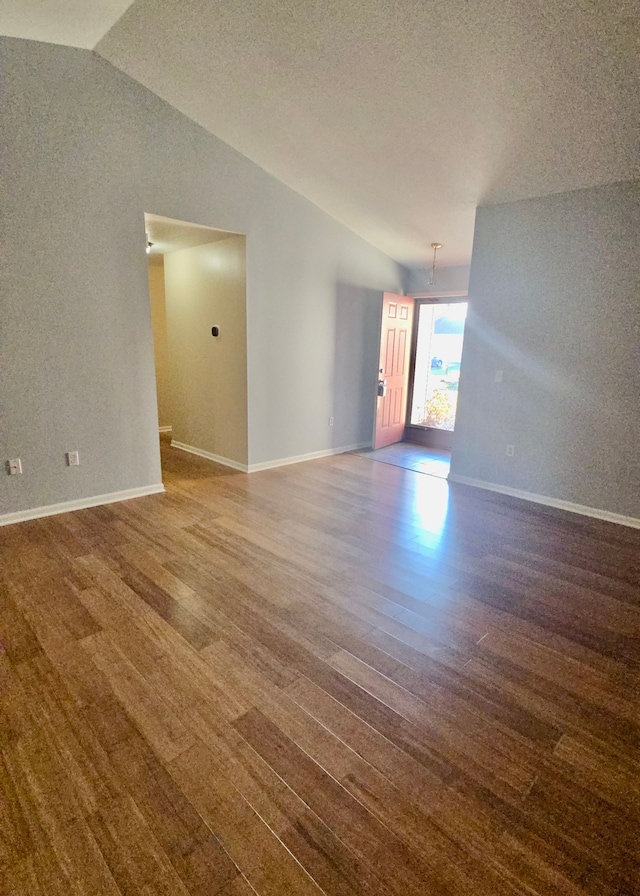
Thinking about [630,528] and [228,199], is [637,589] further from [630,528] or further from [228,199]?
[228,199]

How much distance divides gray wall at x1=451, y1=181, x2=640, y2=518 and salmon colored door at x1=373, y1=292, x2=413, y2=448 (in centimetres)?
148

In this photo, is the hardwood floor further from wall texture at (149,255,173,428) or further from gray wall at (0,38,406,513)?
wall texture at (149,255,173,428)

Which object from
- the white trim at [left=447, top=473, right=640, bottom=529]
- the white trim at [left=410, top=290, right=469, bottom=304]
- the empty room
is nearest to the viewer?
the empty room

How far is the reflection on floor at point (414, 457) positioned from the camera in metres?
5.26

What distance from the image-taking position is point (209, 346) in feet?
16.6

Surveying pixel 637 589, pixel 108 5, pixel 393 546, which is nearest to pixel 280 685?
pixel 393 546

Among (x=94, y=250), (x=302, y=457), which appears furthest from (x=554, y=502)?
(x=94, y=250)

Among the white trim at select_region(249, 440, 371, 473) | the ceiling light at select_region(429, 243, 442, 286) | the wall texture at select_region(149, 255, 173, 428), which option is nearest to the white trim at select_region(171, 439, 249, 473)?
the white trim at select_region(249, 440, 371, 473)

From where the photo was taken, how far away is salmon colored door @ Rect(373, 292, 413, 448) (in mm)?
5797

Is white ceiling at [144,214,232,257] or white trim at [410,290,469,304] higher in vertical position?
white ceiling at [144,214,232,257]

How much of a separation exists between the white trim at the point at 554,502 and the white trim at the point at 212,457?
2.31m

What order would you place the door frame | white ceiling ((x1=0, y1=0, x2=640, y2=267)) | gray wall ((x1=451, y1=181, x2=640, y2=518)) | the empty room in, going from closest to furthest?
the empty room
white ceiling ((x1=0, y1=0, x2=640, y2=267))
gray wall ((x1=451, y1=181, x2=640, y2=518))
the door frame

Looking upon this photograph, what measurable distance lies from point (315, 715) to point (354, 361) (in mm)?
4721

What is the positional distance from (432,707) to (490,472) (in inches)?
125
